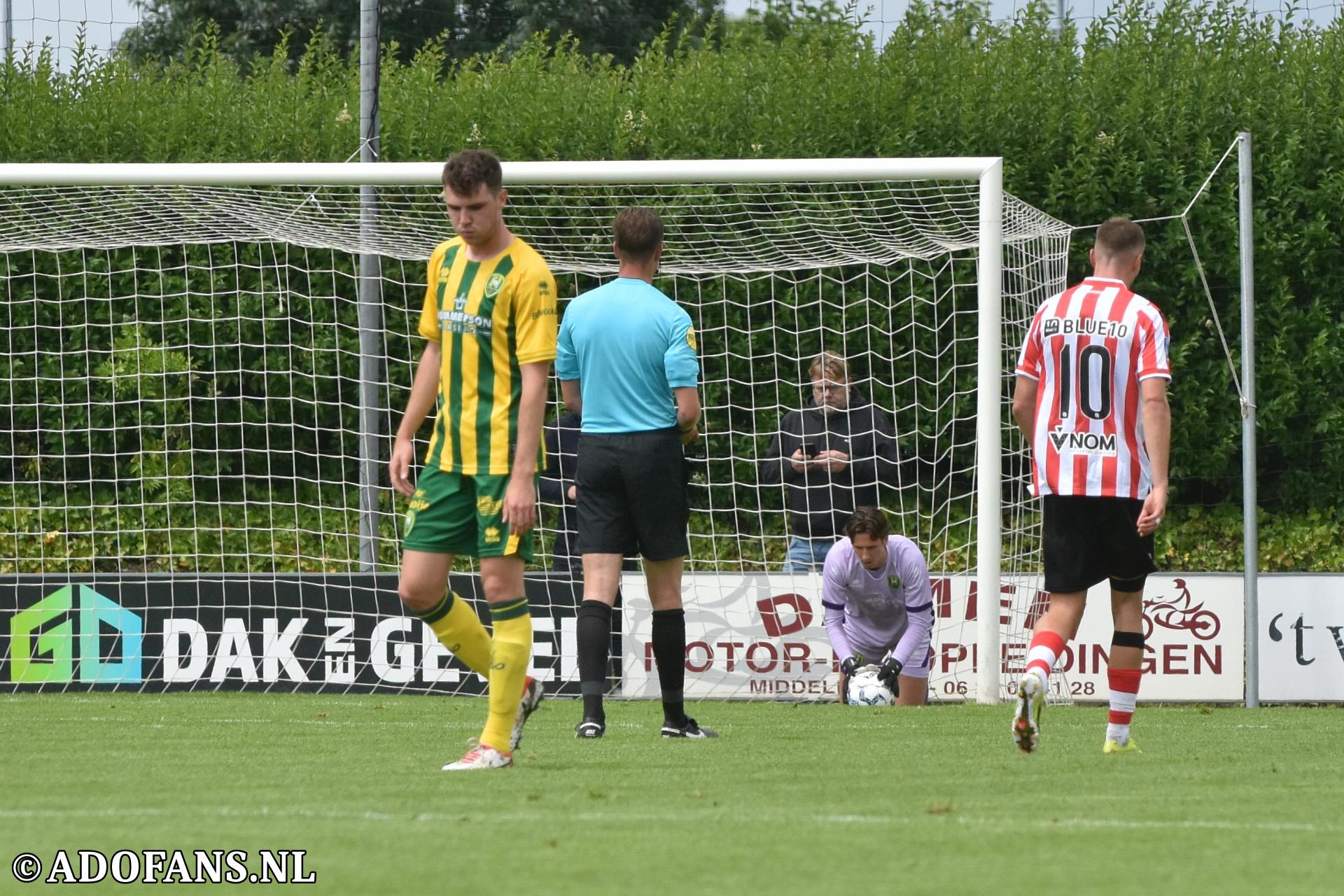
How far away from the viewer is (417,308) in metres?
12.5

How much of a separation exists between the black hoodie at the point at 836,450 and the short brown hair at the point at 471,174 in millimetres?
5041

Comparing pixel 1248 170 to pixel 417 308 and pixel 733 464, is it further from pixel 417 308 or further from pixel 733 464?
pixel 417 308

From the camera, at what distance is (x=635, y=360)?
679cm

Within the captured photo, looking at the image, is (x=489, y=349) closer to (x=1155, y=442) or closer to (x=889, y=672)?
(x=1155, y=442)

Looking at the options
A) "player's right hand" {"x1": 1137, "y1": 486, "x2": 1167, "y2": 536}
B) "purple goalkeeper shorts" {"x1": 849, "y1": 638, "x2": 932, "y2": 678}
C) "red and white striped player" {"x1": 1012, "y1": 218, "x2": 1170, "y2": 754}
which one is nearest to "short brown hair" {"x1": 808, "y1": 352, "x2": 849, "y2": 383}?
"purple goalkeeper shorts" {"x1": 849, "y1": 638, "x2": 932, "y2": 678}

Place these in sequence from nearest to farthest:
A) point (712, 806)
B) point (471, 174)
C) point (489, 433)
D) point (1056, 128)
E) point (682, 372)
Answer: point (712, 806)
point (471, 174)
point (489, 433)
point (682, 372)
point (1056, 128)

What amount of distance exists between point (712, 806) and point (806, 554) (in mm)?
6035

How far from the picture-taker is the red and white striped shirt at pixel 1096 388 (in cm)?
624

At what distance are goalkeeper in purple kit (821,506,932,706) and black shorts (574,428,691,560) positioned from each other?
2.48 m

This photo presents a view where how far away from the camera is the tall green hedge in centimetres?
1244

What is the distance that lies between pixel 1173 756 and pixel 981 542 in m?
3.07

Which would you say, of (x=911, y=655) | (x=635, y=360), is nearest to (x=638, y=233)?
(x=635, y=360)

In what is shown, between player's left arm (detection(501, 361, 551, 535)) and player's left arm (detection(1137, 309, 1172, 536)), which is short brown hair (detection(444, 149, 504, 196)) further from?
player's left arm (detection(1137, 309, 1172, 536))

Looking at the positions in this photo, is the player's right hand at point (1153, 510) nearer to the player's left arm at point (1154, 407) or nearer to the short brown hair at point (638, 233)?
the player's left arm at point (1154, 407)
